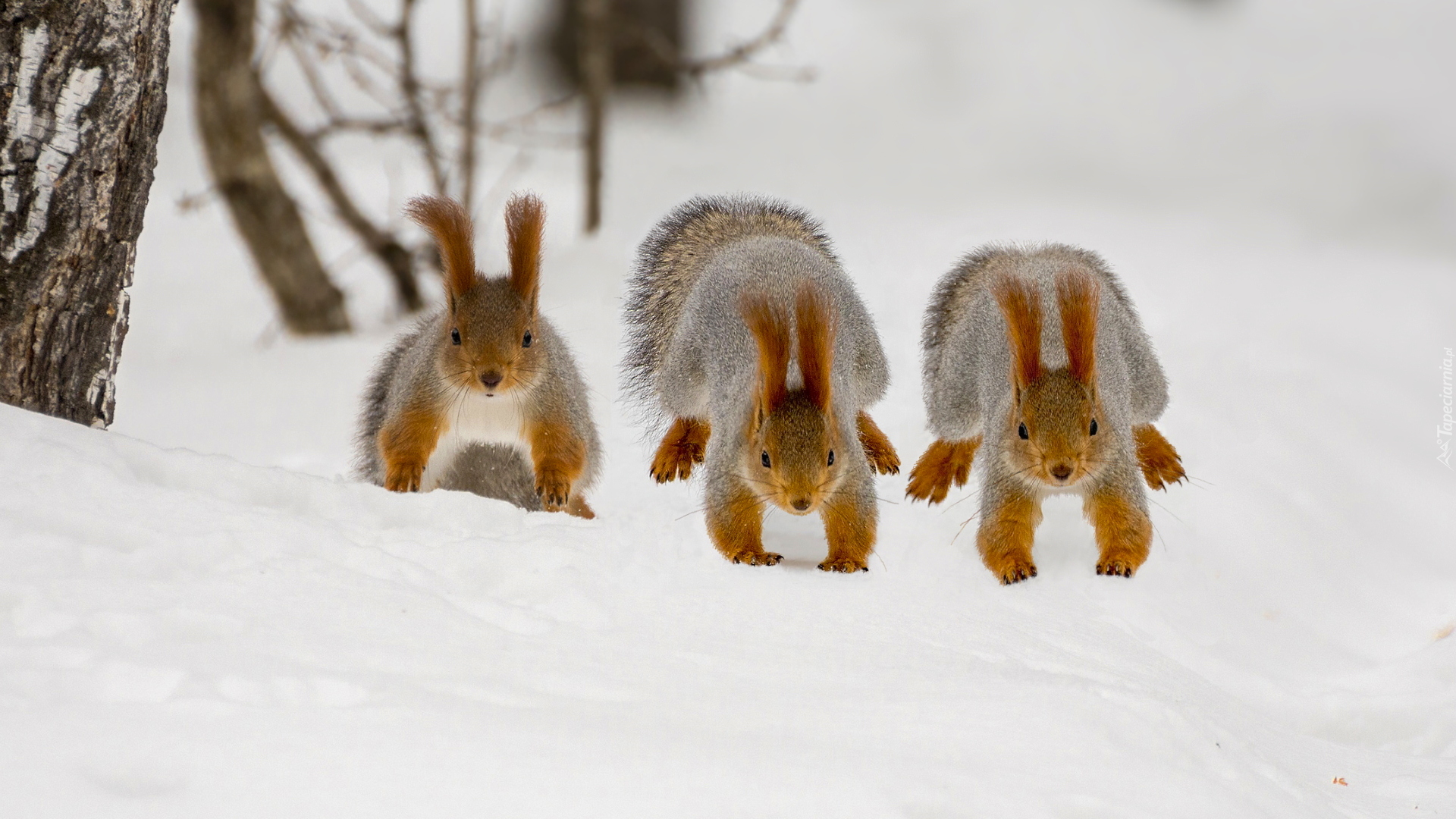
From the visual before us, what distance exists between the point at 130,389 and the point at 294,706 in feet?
16.4

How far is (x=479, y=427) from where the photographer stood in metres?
3.74

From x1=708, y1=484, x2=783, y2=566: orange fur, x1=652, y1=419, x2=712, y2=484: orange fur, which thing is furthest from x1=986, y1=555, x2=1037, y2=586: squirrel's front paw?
x1=652, y1=419, x2=712, y2=484: orange fur

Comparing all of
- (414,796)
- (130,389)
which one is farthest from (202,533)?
(130,389)

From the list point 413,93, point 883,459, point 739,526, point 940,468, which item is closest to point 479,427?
point 739,526

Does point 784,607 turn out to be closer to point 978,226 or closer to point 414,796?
point 414,796

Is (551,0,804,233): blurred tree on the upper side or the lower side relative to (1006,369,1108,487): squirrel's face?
upper

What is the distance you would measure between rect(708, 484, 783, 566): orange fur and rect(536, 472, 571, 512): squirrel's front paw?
49 centimetres

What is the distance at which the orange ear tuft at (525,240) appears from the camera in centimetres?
345

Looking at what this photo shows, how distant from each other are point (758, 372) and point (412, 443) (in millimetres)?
1060

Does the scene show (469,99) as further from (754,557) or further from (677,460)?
(754,557)

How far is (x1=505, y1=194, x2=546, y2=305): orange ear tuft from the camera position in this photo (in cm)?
345

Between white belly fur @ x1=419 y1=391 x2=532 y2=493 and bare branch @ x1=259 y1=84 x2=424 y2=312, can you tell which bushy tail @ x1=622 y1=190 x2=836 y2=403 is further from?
bare branch @ x1=259 y1=84 x2=424 y2=312

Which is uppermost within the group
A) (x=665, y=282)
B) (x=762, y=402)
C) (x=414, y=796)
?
(x=665, y=282)

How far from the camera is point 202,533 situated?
8.23 feet
